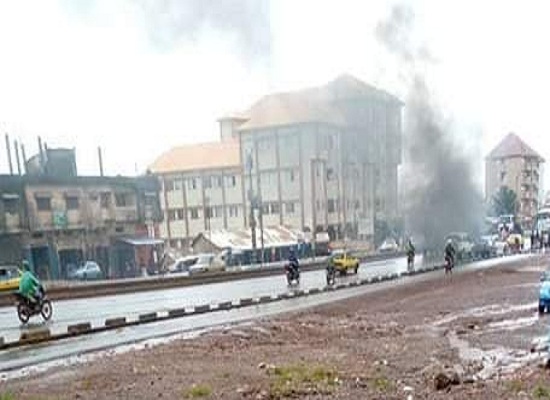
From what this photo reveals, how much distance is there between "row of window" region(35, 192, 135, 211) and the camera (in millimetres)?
42938

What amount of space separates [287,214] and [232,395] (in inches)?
2071

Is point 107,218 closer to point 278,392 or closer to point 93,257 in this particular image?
point 93,257

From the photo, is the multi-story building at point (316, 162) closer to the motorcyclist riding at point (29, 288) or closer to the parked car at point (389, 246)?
the parked car at point (389, 246)

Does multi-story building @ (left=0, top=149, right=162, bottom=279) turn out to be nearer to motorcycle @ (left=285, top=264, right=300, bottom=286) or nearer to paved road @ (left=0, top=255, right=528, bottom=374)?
paved road @ (left=0, top=255, right=528, bottom=374)

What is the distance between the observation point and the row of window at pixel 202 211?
212ft

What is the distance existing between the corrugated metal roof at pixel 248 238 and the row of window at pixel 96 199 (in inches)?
354

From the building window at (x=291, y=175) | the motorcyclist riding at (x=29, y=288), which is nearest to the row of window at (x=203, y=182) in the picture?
the building window at (x=291, y=175)

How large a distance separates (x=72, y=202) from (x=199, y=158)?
2445cm

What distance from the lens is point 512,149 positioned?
3871 inches

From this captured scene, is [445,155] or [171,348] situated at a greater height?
[445,155]

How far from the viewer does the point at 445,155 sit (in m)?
50.5

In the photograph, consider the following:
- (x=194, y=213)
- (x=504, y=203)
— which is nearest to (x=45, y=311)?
(x=194, y=213)

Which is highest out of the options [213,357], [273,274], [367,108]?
[367,108]

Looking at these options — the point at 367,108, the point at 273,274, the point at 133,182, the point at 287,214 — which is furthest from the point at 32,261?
the point at 367,108
